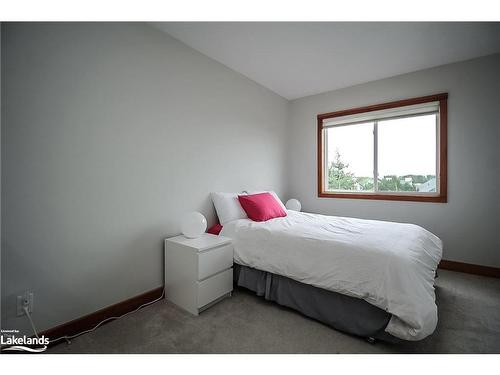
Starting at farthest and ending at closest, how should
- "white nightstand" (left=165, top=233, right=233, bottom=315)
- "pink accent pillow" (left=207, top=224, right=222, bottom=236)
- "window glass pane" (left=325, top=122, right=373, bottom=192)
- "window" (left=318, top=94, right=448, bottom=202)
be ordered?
"window glass pane" (left=325, top=122, right=373, bottom=192) → "window" (left=318, top=94, right=448, bottom=202) → "pink accent pillow" (left=207, top=224, right=222, bottom=236) → "white nightstand" (left=165, top=233, right=233, bottom=315)

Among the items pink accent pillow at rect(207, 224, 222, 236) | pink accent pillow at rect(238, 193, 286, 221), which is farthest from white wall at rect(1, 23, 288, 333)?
pink accent pillow at rect(238, 193, 286, 221)

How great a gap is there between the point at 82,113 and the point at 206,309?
1806 mm

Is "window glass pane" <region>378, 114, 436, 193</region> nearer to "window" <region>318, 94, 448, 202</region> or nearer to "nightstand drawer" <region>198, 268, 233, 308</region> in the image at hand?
"window" <region>318, 94, 448, 202</region>

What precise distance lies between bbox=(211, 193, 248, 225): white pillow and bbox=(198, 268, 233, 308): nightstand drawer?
59cm

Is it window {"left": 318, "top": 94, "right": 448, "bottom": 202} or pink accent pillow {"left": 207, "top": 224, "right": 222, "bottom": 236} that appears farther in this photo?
window {"left": 318, "top": 94, "right": 448, "bottom": 202}

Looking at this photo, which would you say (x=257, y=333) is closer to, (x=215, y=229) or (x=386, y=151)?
(x=215, y=229)

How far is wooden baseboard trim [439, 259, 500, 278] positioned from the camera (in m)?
2.57

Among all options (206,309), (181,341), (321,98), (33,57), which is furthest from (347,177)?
(33,57)

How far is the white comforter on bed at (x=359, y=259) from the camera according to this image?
1.35 meters

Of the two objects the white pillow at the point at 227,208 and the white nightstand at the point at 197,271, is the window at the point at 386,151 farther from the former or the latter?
the white nightstand at the point at 197,271

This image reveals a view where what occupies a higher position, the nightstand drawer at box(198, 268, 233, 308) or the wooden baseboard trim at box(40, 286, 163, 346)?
the nightstand drawer at box(198, 268, 233, 308)

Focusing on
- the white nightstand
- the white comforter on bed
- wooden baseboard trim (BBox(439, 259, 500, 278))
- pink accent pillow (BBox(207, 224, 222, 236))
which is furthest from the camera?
wooden baseboard trim (BBox(439, 259, 500, 278))

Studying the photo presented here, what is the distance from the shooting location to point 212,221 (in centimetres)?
267

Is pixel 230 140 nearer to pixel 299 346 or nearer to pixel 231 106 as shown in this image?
pixel 231 106
